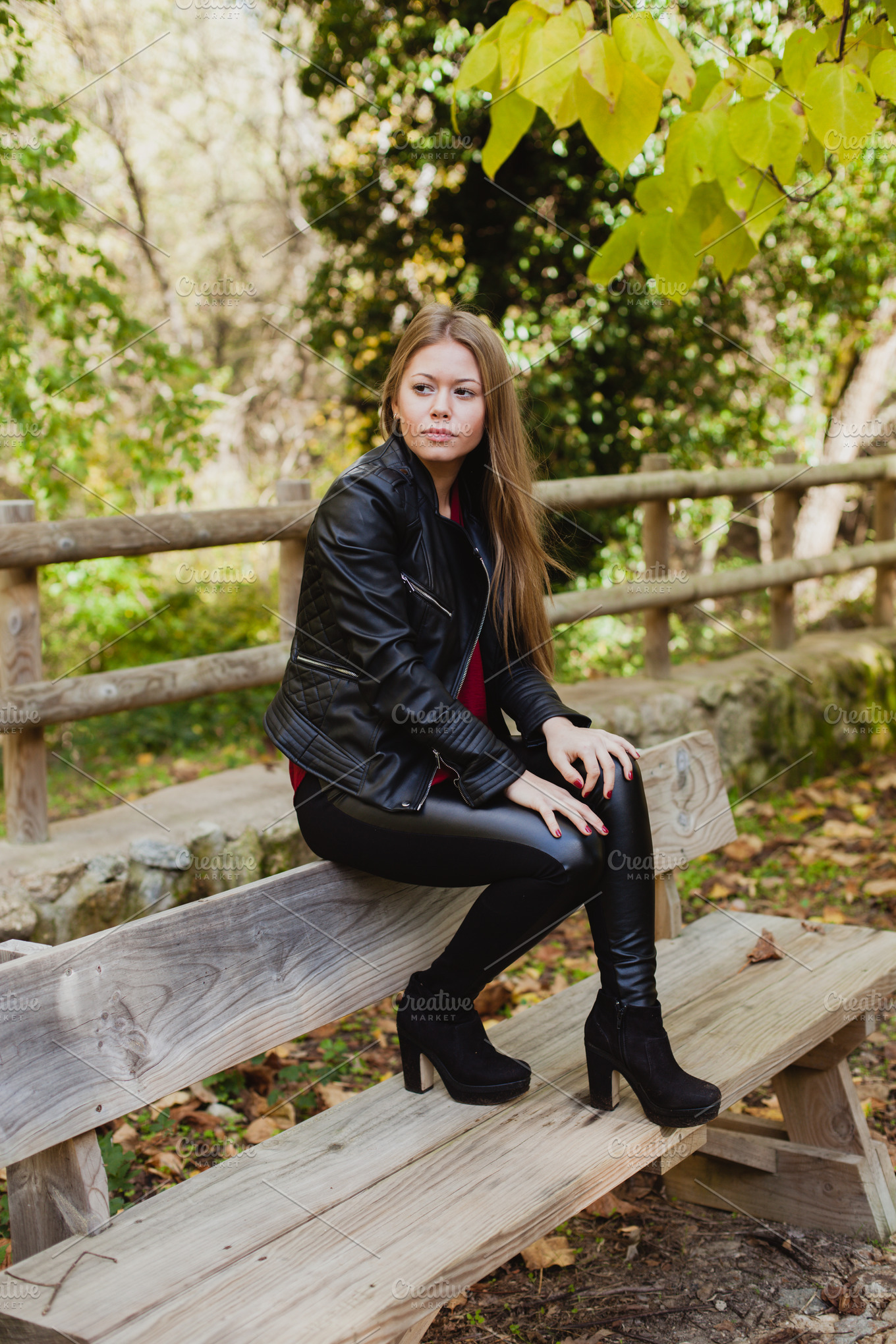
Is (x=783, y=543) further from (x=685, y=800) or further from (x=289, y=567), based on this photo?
(x=685, y=800)

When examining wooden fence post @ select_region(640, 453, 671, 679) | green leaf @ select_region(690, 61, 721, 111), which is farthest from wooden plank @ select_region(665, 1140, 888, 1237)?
wooden fence post @ select_region(640, 453, 671, 679)

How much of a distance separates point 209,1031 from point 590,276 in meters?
1.78

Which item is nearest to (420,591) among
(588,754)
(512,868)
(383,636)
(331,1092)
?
(383,636)

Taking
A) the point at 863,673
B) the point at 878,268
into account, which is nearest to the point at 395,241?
the point at 878,268

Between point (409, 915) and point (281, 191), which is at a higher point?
point (281, 191)

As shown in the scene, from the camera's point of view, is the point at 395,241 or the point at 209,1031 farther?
the point at 395,241

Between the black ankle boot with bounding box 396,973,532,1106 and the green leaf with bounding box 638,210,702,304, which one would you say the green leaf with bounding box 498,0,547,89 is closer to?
the green leaf with bounding box 638,210,702,304

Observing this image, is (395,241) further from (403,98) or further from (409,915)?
(409,915)

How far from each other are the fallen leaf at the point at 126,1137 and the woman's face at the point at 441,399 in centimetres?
167

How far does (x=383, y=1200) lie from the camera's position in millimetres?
1645

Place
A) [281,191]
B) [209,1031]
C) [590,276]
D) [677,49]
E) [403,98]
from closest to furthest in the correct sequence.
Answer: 1. [209,1031]
2. [677,49]
3. [590,276]
4. [403,98]
5. [281,191]

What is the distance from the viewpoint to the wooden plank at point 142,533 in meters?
3.03

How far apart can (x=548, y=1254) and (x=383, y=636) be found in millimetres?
1371

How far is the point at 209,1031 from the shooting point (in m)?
1.74
